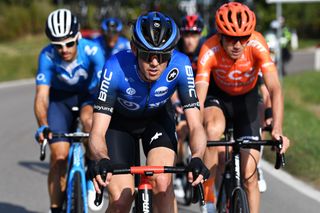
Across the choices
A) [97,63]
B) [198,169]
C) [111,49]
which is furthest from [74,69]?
[111,49]

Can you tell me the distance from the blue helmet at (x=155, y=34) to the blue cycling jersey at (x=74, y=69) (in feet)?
7.42

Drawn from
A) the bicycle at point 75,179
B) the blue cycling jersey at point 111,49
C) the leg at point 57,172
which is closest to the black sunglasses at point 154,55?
the bicycle at point 75,179

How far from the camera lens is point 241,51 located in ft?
22.1

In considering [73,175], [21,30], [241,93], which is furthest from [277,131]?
[21,30]

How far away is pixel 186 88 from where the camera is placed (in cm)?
581

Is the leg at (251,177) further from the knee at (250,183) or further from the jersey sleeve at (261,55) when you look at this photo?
the jersey sleeve at (261,55)

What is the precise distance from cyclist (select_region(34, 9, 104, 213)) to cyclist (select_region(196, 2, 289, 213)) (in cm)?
119

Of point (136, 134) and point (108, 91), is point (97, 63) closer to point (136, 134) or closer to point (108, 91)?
point (136, 134)

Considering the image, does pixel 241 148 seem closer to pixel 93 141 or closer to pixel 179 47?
pixel 93 141

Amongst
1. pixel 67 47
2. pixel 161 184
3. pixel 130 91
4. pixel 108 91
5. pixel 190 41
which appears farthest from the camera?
pixel 190 41

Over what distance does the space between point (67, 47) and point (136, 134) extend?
169 cm

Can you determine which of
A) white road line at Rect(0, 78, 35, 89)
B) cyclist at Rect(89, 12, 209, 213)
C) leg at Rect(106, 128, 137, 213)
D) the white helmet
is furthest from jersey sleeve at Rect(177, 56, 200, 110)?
white road line at Rect(0, 78, 35, 89)

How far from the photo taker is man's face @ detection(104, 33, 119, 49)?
11.9m

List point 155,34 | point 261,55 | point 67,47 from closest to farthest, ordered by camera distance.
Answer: point 155,34 → point 261,55 → point 67,47
